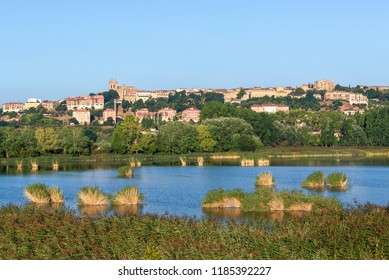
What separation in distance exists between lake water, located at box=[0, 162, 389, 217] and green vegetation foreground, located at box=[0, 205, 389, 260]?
391 inches

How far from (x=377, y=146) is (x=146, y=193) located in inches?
1994

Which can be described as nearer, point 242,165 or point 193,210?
point 193,210

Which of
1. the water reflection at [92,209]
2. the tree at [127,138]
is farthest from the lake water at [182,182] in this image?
the tree at [127,138]

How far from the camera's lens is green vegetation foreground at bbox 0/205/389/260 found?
12.5 m

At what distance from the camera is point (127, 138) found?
224 ft

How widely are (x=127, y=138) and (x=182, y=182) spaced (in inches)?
1143

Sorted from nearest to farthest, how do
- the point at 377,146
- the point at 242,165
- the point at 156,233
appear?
Result: the point at 156,233
the point at 242,165
the point at 377,146

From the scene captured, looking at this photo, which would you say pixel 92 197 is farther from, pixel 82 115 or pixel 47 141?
pixel 82 115

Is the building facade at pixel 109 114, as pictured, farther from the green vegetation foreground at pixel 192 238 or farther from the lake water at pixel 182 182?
the green vegetation foreground at pixel 192 238

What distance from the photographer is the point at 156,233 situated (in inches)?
563

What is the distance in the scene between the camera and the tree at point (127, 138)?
67875mm

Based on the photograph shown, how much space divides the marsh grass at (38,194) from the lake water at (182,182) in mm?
899
